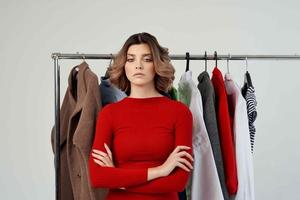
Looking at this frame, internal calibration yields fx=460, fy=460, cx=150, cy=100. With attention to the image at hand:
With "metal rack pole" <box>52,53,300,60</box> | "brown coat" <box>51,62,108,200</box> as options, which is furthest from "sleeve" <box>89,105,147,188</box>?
"metal rack pole" <box>52,53,300,60</box>

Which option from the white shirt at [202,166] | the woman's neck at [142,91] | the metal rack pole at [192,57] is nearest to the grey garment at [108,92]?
the metal rack pole at [192,57]

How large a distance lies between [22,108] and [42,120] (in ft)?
0.48

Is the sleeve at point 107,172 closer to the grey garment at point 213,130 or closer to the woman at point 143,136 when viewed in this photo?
the woman at point 143,136

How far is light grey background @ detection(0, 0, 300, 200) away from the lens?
293cm

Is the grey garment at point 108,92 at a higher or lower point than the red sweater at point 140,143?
higher

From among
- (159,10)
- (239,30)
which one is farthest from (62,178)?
(239,30)

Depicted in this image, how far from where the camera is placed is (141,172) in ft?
5.07

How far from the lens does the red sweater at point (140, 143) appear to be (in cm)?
156

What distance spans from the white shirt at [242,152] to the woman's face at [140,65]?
422 mm

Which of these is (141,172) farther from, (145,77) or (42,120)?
(42,120)

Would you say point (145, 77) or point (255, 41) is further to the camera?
point (255, 41)

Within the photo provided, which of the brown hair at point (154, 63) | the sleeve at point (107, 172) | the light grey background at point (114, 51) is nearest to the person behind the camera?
the sleeve at point (107, 172)

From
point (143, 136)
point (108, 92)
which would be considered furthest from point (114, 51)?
point (143, 136)

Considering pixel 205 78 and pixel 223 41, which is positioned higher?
pixel 223 41
